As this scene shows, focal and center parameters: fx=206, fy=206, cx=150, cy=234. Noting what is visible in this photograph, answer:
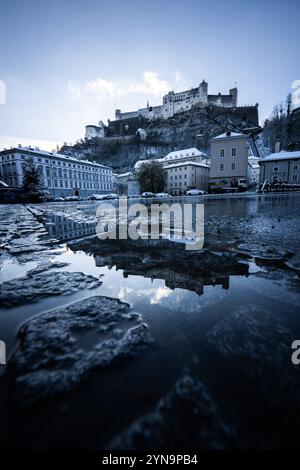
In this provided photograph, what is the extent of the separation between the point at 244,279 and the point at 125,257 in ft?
5.67

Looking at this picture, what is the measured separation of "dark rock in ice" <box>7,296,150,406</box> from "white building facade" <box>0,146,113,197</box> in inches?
2075

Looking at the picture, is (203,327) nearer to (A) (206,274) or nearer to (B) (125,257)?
(A) (206,274)

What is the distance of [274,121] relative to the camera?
71.4 metres

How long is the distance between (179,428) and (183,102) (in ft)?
341

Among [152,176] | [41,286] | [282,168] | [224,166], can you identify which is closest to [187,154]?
[224,166]

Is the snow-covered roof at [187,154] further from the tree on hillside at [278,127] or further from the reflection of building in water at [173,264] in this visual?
the reflection of building in water at [173,264]

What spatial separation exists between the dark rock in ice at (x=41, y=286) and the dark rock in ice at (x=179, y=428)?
1463 millimetres

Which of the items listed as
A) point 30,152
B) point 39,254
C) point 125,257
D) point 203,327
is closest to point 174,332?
point 203,327

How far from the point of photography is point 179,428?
81 cm

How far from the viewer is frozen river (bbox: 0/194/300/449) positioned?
818 mm

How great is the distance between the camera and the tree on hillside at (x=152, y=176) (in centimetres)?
4000

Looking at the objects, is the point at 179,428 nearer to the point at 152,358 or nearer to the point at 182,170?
the point at 152,358
